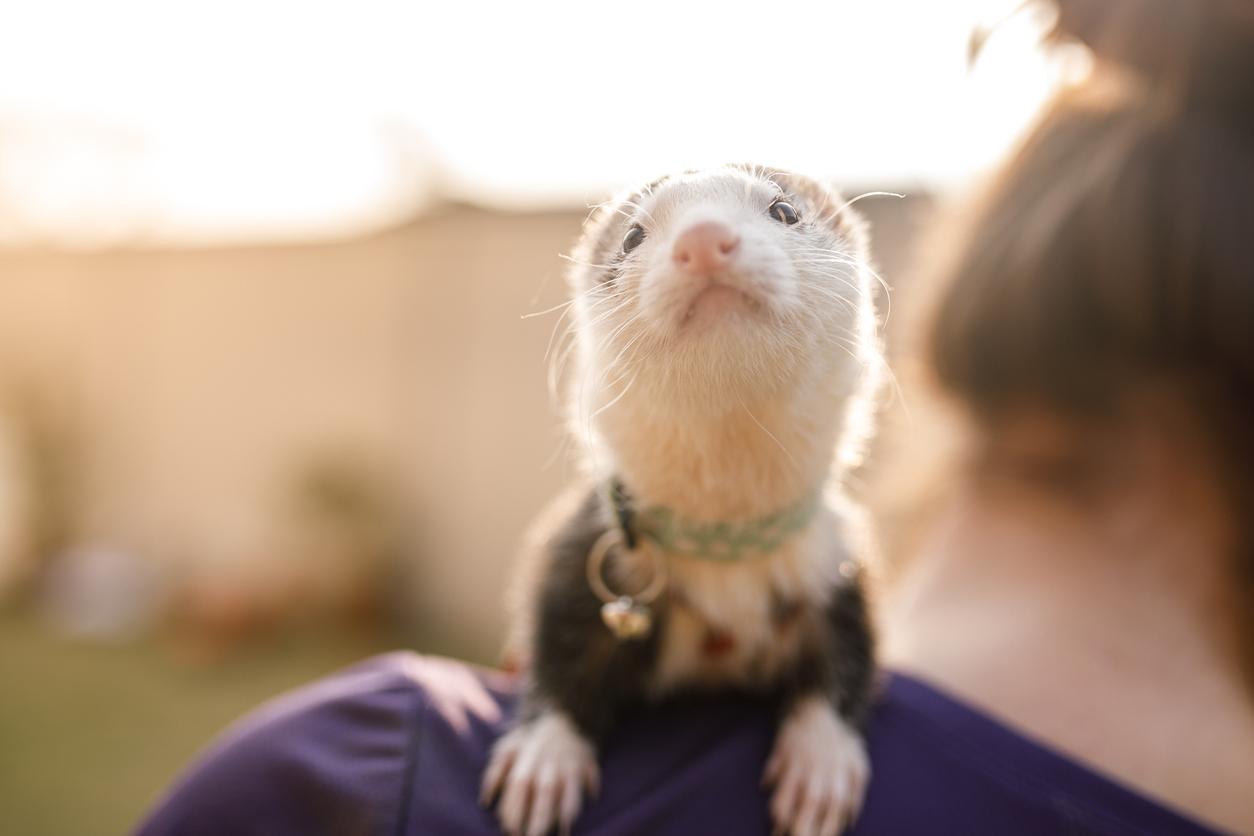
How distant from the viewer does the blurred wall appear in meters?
5.61

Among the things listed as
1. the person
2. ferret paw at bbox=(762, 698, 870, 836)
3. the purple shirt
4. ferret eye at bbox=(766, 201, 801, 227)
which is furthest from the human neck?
ferret eye at bbox=(766, 201, 801, 227)

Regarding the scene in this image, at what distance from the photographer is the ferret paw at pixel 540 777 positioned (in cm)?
85

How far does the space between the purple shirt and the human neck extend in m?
0.13

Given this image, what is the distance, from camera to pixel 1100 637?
45.8 inches

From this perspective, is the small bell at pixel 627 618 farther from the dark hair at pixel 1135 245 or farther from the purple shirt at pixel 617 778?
→ the dark hair at pixel 1135 245

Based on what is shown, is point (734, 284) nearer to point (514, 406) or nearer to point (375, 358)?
point (514, 406)

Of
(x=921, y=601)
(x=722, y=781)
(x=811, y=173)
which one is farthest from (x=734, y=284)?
(x=921, y=601)

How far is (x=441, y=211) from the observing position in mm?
5719

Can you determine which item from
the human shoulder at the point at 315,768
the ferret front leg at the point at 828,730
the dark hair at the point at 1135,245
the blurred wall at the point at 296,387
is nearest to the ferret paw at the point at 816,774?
the ferret front leg at the point at 828,730

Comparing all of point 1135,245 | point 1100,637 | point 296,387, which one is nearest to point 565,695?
point 1100,637

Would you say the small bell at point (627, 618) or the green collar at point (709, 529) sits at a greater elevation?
the green collar at point (709, 529)

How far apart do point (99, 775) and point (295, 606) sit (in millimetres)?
2264

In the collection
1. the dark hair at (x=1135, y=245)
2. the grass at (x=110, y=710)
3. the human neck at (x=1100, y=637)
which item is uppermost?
the dark hair at (x=1135, y=245)

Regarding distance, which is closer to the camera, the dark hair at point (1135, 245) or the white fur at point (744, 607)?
the white fur at point (744, 607)
